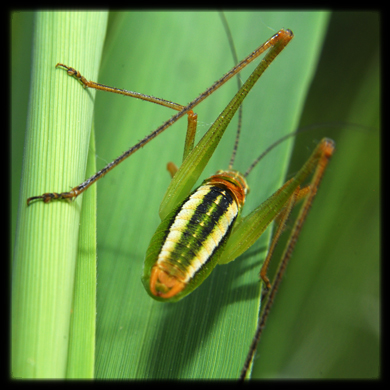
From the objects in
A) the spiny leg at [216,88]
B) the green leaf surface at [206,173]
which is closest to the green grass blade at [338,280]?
the green leaf surface at [206,173]

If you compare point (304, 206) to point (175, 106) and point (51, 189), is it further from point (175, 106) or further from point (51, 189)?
point (51, 189)

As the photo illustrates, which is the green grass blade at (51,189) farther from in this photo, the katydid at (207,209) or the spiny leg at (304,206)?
the spiny leg at (304,206)

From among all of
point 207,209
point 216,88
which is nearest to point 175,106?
point 216,88

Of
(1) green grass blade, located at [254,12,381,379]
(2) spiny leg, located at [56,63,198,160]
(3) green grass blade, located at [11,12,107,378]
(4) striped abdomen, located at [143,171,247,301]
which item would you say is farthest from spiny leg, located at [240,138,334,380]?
(3) green grass blade, located at [11,12,107,378]

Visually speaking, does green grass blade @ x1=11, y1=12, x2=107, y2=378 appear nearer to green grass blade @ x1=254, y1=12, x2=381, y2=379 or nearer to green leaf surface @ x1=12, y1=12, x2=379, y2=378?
green leaf surface @ x1=12, y1=12, x2=379, y2=378

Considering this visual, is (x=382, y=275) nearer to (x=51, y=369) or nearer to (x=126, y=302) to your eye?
(x=126, y=302)
